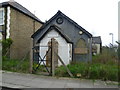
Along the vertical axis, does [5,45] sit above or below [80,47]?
above

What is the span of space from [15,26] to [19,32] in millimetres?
1076

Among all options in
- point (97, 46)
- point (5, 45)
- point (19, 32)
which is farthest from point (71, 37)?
point (97, 46)

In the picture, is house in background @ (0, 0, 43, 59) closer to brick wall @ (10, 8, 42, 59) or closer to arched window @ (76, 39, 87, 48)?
brick wall @ (10, 8, 42, 59)

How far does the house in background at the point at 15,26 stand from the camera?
1380 centimetres

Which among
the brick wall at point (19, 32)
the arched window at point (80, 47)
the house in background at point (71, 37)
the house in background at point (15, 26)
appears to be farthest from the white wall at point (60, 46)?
the brick wall at point (19, 32)

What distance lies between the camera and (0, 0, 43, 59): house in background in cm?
1380

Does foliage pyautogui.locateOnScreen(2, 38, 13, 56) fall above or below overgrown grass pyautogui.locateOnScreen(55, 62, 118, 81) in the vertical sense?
above

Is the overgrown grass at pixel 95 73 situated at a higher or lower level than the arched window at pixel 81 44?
Result: lower

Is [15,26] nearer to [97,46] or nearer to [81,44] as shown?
[81,44]

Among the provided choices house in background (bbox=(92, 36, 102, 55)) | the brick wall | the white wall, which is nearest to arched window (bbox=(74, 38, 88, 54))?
the white wall

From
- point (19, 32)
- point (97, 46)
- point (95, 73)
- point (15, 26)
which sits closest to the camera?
point (95, 73)

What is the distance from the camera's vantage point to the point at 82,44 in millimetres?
13766

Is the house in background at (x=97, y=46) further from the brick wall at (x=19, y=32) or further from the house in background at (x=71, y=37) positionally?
the brick wall at (x=19, y=32)

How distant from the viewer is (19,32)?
609 inches
